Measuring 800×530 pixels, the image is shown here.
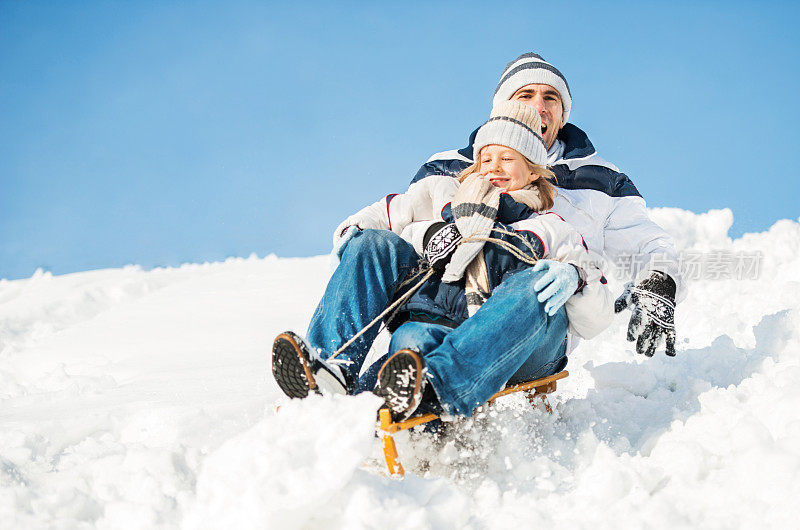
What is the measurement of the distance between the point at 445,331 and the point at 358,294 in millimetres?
325

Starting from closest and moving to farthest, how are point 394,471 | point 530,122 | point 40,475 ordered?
1. point 394,471
2. point 40,475
3. point 530,122

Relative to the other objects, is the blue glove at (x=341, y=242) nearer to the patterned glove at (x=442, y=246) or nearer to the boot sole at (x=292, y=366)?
the patterned glove at (x=442, y=246)

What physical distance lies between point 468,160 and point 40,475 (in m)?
2.11

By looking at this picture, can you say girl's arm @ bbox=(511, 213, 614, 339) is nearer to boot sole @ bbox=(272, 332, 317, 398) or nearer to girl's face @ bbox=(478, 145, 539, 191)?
girl's face @ bbox=(478, 145, 539, 191)

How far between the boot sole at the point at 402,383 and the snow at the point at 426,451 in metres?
0.14

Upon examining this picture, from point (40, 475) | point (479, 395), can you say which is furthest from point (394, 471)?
point (40, 475)

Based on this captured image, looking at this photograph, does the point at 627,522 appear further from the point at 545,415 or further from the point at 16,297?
the point at 16,297

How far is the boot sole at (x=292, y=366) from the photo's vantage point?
173cm

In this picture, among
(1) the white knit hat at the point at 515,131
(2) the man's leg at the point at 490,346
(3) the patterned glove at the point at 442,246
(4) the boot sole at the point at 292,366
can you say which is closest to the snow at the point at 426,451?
(4) the boot sole at the point at 292,366

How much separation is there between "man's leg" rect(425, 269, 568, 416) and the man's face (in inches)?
58.3

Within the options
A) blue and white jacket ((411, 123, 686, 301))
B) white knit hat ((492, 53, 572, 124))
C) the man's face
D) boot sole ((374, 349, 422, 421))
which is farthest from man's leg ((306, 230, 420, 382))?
white knit hat ((492, 53, 572, 124))

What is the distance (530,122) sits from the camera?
2.68 m

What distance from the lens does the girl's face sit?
2.54m

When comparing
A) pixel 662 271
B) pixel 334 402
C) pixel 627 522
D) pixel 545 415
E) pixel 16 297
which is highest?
pixel 16 297
